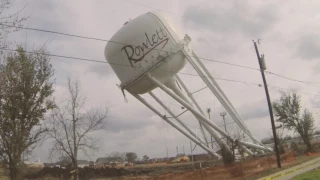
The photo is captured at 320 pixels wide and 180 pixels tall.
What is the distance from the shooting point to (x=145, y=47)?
902 inches

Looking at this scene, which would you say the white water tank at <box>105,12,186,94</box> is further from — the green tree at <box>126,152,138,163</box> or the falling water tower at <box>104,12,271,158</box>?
the green tree at <box>126,152,138,163</box>

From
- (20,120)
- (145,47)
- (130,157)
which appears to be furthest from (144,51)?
(130,157)

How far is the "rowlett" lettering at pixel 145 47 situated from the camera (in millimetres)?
22906

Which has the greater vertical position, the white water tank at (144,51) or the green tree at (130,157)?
the white water tank at (144,51)

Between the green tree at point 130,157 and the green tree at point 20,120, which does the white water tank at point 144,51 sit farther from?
the green tree at point 130,157

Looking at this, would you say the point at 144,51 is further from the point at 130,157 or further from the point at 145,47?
the point at 130,157

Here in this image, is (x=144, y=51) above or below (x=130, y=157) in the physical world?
above

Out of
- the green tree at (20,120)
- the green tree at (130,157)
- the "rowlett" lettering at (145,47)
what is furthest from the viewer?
the green tree at (130,157)

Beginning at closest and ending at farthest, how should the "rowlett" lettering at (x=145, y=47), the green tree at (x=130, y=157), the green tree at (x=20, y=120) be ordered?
the green tree at (x=20, y=120) → the "rowlett" lettering at (x=145, y=47) → the green tree at (x=130, y=157)

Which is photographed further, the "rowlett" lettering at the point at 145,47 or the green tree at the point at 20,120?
the "rowlett" lettering at the point at 145,47

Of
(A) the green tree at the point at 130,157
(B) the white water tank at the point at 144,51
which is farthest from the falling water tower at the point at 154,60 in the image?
(A) the green tree at the point at 130,157

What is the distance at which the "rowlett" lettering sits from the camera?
2291 cm

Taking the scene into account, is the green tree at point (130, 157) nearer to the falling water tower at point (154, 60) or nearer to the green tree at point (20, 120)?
the falling water tower at point (154, 60)

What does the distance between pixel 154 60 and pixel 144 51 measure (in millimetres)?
867
